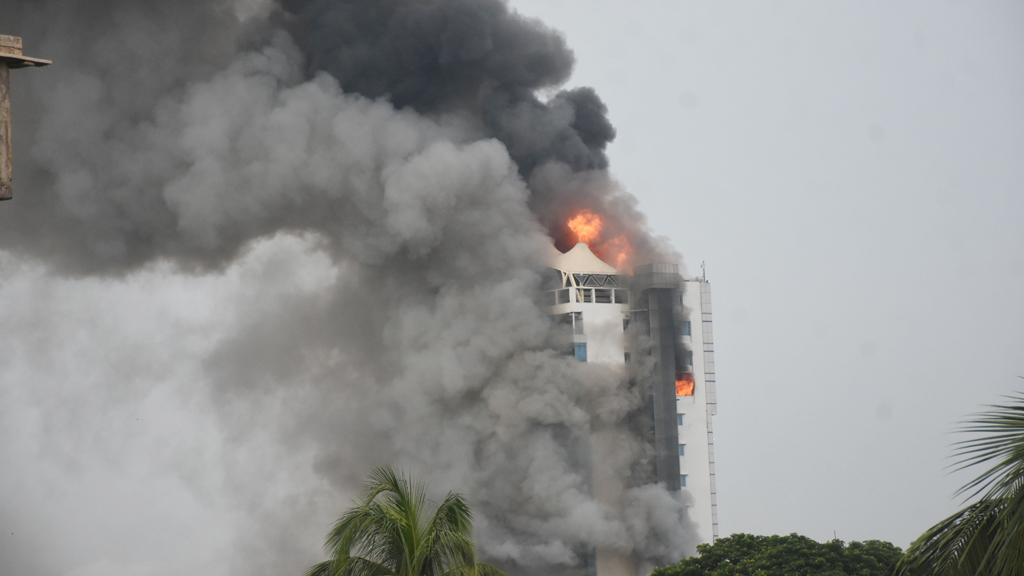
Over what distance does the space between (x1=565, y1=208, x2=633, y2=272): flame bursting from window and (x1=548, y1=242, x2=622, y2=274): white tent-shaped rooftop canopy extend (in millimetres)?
658

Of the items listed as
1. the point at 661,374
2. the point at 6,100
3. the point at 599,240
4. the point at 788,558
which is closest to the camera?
the point at 6,100

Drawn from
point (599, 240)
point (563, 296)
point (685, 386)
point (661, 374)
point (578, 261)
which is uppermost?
point (599, 240)

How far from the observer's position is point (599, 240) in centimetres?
4466

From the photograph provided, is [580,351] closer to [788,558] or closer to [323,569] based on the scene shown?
[788,558]

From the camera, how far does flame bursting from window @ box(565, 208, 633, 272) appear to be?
4416 cm

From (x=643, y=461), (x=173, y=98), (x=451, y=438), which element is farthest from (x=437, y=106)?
(x=643, y=461)

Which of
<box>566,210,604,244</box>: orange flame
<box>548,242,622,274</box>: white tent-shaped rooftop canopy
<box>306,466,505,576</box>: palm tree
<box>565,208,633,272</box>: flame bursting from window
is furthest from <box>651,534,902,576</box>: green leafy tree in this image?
<box>306,466,505,576</box>: palm tree

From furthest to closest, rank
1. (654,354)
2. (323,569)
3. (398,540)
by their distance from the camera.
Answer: (654,354)
(323,569)
(398,540)

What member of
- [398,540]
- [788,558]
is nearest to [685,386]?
[788,558]

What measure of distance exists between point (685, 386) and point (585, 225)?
8074mm

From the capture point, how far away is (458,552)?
12508 millimetres

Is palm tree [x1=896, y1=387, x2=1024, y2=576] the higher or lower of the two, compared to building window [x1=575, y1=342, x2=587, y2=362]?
lower

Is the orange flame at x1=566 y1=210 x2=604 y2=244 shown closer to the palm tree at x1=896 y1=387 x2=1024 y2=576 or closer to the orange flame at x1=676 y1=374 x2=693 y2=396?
the orange flame at x1=676 y1=374 x2=693 y2=396

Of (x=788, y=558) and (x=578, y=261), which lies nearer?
(x=788, y=558)
